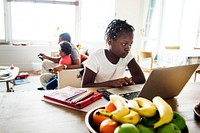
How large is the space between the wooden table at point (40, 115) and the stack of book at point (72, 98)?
34 millimetres

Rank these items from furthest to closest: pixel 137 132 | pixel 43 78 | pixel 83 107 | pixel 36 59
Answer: pixel 36 59 < pixel 43 78 < pixel 83 107 < pixel 137 132

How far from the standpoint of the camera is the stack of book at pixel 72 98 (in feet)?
3.21

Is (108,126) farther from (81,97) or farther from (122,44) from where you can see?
(122,44)

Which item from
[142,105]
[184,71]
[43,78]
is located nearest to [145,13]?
[43,78]

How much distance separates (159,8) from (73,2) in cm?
214

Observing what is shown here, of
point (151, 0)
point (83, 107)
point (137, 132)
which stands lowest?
point (83, 107)

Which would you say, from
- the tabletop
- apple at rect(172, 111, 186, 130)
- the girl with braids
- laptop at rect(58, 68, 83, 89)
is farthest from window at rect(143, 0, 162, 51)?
apple at rect(172, 111, 186, 130)

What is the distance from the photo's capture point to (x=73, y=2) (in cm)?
494

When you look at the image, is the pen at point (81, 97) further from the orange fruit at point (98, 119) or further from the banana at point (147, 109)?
the banana at point (147, 109)

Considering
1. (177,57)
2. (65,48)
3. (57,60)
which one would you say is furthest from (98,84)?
(177,57)

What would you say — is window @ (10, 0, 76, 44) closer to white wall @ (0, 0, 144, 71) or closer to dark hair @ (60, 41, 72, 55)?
white wall @ (0, 0, 144, 71)

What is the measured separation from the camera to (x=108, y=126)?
0.62 metres

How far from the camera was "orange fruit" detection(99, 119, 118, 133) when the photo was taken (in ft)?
1.99

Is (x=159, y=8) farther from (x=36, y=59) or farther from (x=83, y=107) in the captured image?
(x=83, y=107)
